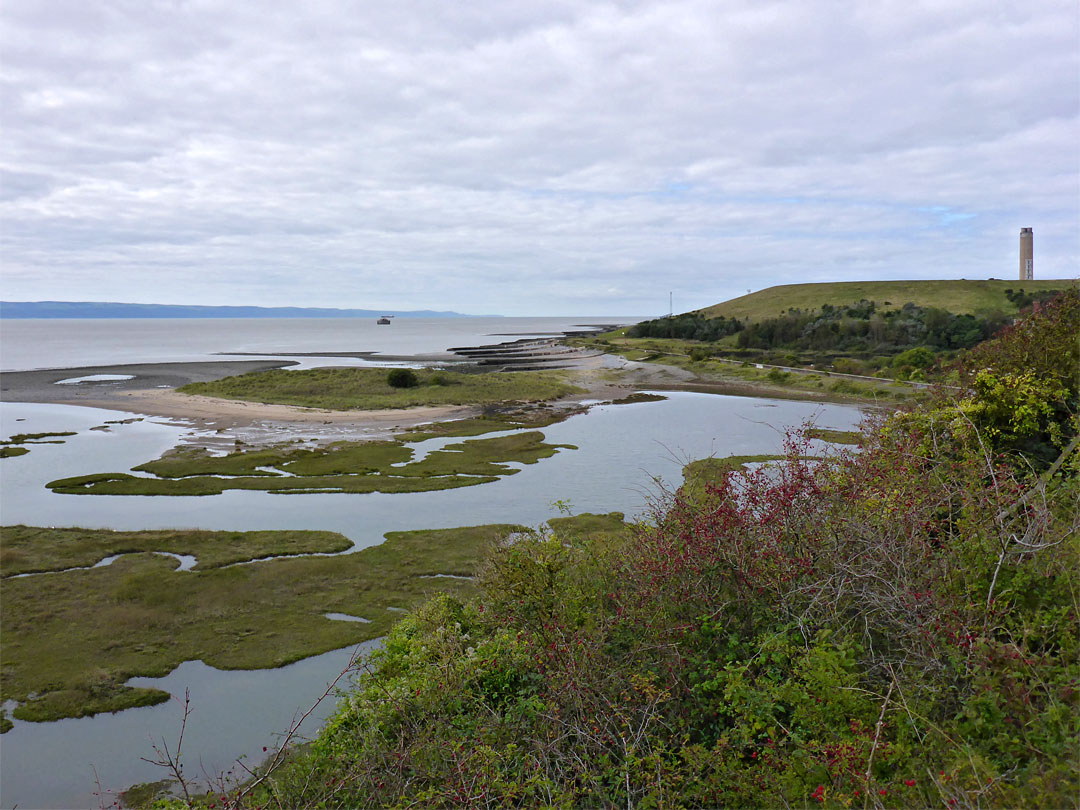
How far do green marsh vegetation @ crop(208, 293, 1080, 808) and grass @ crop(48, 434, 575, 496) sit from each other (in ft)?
76.5

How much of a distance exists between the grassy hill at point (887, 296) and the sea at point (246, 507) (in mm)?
66048

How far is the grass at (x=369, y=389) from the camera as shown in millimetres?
61219

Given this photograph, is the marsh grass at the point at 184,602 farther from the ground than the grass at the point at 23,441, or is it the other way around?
the grass at the point at 23,441

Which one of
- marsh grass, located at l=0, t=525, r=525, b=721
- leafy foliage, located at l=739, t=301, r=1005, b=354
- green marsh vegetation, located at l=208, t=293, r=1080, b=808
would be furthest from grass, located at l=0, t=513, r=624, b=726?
leafy foliage, located at l=739, t=301, r=1005, b=354

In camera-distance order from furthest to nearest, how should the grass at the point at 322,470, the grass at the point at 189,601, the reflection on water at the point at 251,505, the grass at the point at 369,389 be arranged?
the grass at the point at 369,389, the grass at the point at 322,470, the grass at the point at 189,601, the reflection on water at the point at 251,505

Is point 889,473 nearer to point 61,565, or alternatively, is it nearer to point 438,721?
point 438,721

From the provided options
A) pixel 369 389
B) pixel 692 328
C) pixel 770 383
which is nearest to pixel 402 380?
pixel 369 389

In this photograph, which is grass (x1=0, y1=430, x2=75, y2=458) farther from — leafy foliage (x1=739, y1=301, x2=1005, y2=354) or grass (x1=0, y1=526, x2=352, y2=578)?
leafy foliage (x1=739, y1=301, x2=1005, y2=354)

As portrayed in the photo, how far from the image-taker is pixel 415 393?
63.9 meters

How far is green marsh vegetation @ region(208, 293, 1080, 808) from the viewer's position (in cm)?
560

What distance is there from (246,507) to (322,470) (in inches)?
266

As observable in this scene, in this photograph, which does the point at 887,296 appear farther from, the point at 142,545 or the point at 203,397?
the point at 142,545

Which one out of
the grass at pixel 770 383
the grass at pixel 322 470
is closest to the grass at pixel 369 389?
the grass at pixel 770 383

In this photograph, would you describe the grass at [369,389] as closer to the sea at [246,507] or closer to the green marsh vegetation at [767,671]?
the sea at [246,507]
